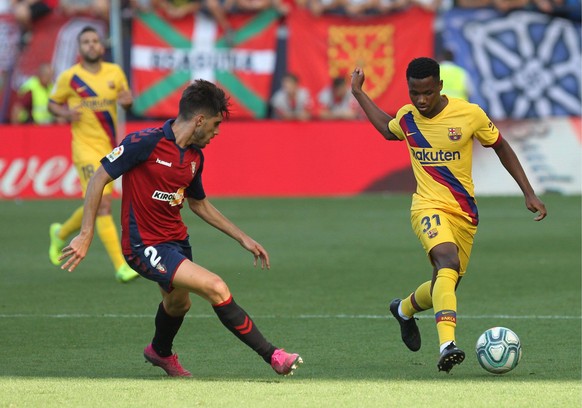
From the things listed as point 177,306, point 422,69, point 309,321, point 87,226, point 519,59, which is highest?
point 422,69

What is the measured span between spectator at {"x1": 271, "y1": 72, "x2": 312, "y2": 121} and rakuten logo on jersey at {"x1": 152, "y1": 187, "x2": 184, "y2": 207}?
48.7 ft

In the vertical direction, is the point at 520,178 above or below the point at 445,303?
above

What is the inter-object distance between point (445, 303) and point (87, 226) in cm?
216

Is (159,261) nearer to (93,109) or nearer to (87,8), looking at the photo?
(93,109)

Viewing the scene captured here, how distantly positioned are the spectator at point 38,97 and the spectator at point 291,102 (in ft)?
12.9

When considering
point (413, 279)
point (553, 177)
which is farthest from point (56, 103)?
point (553, 177)

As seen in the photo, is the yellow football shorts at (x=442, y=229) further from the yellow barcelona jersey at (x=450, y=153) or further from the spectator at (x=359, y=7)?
the spectator at (x=359, y=7)

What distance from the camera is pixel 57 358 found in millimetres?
8227

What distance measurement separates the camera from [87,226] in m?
7.09

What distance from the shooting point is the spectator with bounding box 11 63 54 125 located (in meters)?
22.3

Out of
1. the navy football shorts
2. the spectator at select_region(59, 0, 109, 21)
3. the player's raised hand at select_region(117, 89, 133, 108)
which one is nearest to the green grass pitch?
the navy football shorts

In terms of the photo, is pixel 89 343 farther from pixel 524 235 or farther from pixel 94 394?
pixel 524 235

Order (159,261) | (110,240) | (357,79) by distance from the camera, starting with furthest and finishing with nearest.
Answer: (110,240) < (357,79) < (159,261)

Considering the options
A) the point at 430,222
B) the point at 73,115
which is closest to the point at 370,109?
the point at 430,222
